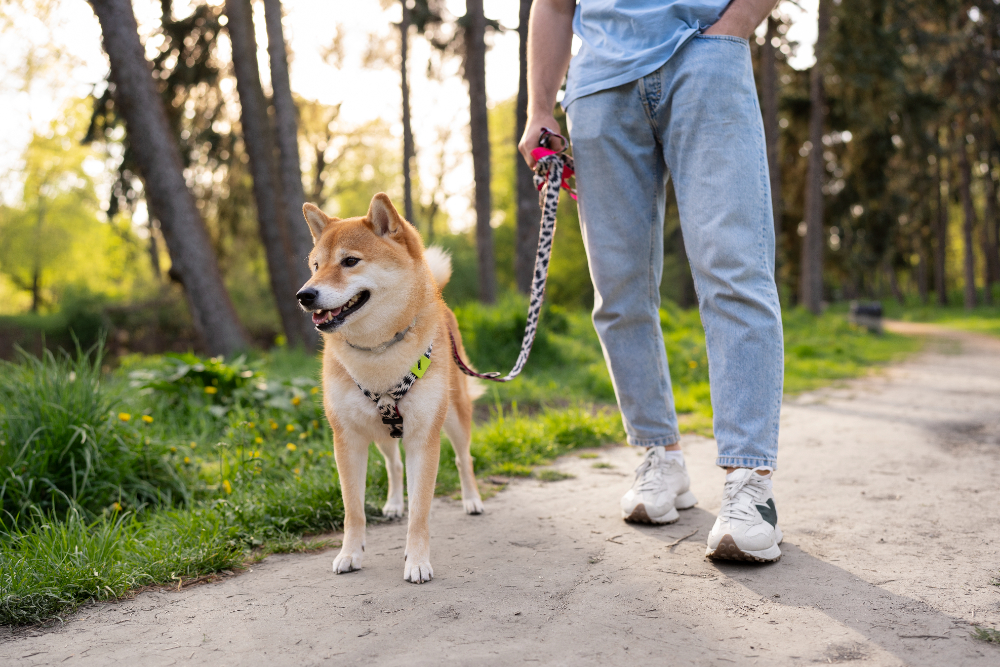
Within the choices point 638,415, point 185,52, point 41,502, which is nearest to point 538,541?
point 638,415

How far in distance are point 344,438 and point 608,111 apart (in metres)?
1.64

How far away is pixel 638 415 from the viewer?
3.01m

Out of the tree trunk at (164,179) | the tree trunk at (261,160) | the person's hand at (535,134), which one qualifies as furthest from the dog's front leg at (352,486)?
the tree trunk at (261,160)

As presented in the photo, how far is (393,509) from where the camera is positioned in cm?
332

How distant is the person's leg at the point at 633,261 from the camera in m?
2.81

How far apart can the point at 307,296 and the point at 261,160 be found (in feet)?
30.4

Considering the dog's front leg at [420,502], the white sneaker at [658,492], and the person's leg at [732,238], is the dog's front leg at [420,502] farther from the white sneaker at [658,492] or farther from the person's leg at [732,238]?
the person's leg at [732,238]

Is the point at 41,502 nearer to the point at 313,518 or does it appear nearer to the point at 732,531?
the point at 313,518

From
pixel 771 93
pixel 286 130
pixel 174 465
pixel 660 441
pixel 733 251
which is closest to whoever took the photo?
pixel 733 251

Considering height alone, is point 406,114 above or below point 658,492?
above

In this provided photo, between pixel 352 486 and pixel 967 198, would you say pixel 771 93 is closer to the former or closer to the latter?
pixel 967 198

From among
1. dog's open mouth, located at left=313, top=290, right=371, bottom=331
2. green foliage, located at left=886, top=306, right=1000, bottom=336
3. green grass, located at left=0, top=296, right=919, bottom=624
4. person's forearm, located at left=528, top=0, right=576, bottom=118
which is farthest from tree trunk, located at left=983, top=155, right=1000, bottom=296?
dog's open mouth, located at left=313, top=290, right=371, bottom=331

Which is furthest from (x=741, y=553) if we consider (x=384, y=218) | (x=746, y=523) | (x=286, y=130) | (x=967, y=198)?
(x=967, y=198)

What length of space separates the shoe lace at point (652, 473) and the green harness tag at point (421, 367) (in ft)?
3.33
